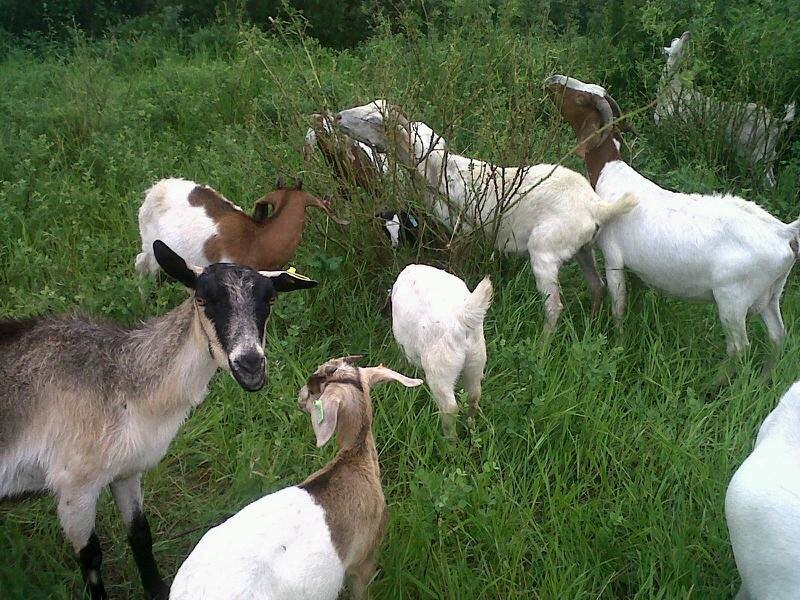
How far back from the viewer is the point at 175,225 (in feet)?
14.9

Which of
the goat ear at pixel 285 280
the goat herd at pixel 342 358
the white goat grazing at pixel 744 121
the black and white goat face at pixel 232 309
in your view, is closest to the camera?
the goat herd at pixel 342 358

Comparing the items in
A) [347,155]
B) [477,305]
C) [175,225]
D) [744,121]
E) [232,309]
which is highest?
[232,309]

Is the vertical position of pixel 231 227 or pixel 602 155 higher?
pixel 602 155

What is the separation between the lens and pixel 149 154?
6266 millimetres

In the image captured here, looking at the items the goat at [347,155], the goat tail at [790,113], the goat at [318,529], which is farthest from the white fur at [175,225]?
the goat tail at [790,113]

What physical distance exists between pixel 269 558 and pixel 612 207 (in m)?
2.81

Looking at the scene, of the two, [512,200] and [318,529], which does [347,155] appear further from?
[318,529]

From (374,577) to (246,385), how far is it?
90 cm

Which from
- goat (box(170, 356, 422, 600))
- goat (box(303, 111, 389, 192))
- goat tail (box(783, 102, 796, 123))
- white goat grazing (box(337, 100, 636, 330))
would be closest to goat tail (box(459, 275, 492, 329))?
goat (box(170, 356, 422, 600))

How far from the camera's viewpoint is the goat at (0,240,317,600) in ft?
9.37

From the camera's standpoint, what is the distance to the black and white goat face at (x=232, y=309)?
2736 millimetres

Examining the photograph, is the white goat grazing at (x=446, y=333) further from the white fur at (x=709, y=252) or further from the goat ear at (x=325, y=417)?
the white fur at (x=709, y=252)

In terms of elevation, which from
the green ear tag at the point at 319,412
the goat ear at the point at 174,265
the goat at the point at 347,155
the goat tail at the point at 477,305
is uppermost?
the goat ear at the point at 174,265

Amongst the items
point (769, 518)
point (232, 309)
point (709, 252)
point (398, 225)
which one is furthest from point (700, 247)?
point (232, 309)
